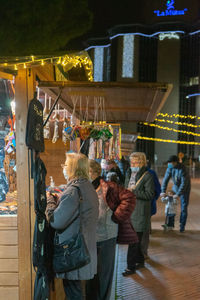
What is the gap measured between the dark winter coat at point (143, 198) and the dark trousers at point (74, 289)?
2257 millimetres

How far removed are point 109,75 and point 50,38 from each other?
44.1 meters

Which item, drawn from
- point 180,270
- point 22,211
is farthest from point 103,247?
point 180,270

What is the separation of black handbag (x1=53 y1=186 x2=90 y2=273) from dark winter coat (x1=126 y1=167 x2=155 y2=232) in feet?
7.78

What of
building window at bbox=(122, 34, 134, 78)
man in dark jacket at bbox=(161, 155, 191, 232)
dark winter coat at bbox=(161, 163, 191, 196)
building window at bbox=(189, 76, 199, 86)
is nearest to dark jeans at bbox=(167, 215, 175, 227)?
man in dark jacket at bbox=(161, 155, 191, 232)

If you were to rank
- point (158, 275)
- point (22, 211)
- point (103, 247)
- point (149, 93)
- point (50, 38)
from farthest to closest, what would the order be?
point (158, 275), point (149, 93), point (103, 247), point (22, 211), point (50, 38)

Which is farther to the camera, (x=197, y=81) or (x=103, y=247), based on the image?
(x=197, y=81)

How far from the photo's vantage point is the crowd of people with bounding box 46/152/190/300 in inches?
108

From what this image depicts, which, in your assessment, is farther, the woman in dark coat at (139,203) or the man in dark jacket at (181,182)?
the man in dark jacket at (181,182)

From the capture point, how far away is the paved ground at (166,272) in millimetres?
4281

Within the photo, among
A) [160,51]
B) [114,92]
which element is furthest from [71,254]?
[160,51]

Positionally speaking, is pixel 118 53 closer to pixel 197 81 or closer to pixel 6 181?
pixel 197 81

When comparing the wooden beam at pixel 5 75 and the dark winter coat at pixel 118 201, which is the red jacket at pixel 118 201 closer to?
the dark winter coat at pixel 118 201

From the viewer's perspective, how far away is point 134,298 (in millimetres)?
4129

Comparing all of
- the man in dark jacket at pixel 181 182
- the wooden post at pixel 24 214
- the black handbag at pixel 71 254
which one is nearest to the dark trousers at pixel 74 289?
the black handbag at pixel 71 254
